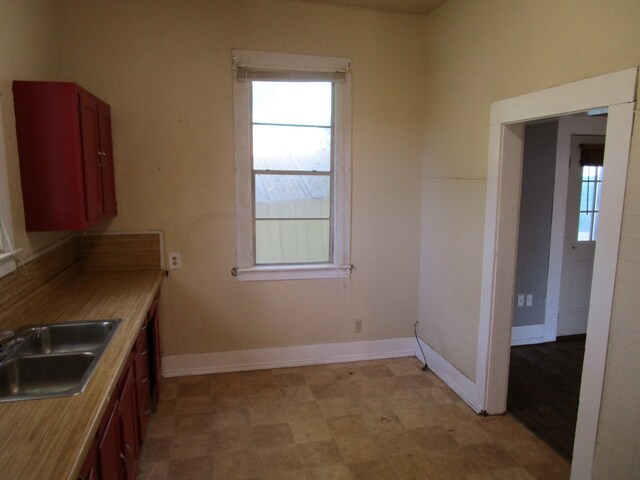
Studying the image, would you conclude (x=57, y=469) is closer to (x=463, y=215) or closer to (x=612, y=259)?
(x=612, y=259)

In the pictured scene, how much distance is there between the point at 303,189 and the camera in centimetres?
366

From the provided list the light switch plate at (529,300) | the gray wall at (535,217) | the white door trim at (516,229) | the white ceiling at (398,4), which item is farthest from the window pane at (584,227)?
the white ceiling at (398,4)

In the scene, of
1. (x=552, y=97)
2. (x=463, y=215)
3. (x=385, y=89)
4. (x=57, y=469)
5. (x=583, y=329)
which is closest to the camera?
(x=57, y=469)

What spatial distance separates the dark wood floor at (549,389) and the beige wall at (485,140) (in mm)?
480

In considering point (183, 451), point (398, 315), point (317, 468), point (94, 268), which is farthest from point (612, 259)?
point (94, 268)

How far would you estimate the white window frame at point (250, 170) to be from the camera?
3.38 m

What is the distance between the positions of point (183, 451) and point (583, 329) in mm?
3915

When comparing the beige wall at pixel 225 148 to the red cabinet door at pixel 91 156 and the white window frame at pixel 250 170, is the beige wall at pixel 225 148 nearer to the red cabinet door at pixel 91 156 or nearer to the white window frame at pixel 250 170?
the white window frame at pixel 250 170

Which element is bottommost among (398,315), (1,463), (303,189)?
(398,315)

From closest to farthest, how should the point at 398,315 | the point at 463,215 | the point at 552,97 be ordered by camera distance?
the point at 552,97 → the point at 463,215 → the point at 398,315

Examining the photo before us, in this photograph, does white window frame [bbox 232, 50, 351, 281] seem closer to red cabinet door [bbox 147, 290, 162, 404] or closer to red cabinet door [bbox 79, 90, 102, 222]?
red cabinet door [bbox 147, 290, 162, 404]

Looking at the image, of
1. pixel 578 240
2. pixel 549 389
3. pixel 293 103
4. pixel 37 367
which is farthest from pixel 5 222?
pixel 578 240

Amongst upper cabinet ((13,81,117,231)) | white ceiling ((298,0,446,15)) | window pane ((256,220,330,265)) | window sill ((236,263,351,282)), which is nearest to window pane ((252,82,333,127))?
white ceiling ((298,0,446,15))

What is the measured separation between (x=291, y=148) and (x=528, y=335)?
2888mm
